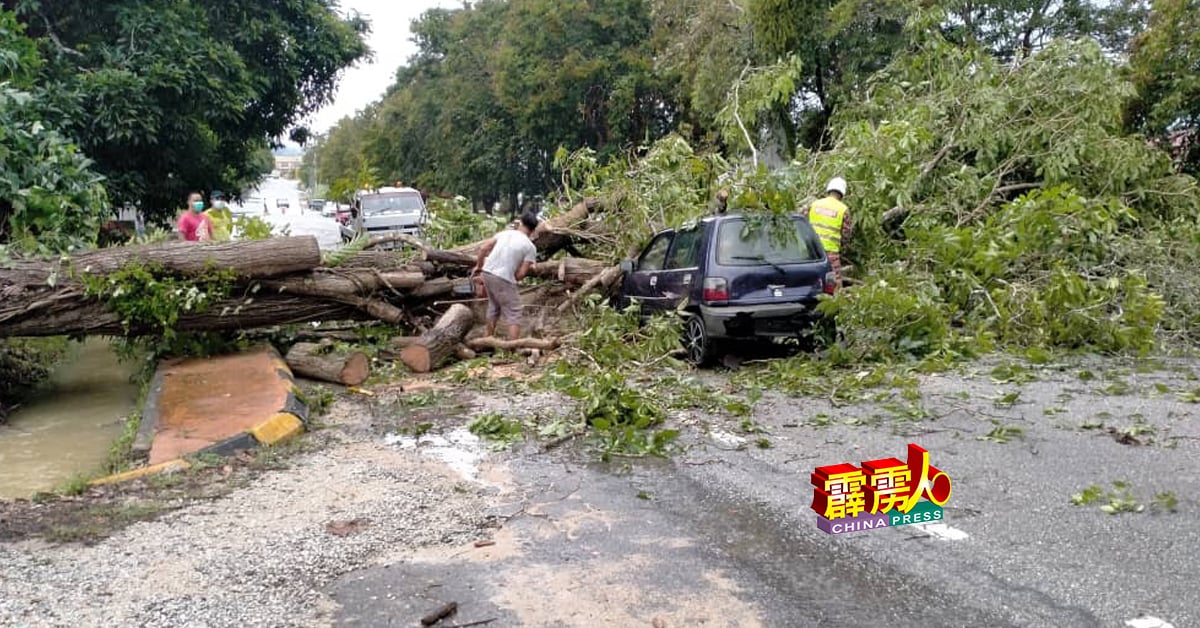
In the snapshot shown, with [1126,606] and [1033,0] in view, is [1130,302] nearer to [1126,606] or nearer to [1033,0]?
[1126,606]

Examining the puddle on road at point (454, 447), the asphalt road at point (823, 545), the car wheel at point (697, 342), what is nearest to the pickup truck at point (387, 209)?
the car wheel at point (697, 342)

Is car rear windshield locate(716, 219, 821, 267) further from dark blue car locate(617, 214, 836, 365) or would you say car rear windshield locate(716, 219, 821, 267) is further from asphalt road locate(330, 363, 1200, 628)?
asphalt road locate(330, 363, 1200, 628)

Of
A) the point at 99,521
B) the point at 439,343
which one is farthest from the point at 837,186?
the point at 99,521

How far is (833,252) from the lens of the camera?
9.59m

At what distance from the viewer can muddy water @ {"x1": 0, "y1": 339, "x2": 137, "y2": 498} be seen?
22.4ft

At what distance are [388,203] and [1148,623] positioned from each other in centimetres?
2085

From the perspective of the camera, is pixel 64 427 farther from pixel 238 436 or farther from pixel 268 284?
pixel 238 436

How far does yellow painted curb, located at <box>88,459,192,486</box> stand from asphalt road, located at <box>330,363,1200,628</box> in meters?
2.04

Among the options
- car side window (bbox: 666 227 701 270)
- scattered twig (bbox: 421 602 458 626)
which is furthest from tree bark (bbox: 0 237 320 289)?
scattered twig (bbox: 421 602 458 626)

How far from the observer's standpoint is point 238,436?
6281 mm

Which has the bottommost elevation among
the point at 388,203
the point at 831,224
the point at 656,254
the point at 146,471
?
the point at 146,471

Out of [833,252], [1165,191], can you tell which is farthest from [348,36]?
[1165,191]

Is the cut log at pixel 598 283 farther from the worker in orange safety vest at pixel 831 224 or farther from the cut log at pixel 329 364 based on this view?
the cut log at pixel 329 364

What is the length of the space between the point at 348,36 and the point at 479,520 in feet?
59.4
